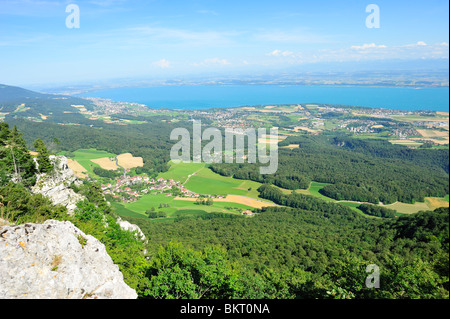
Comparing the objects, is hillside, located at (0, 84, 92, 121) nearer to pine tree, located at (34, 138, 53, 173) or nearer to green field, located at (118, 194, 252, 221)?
green field, located at (118, 194, 252, 221)

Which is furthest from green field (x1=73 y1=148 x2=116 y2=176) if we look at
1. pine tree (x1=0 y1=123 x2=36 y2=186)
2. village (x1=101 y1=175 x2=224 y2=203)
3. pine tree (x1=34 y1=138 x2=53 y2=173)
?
pine tree (x1=0 y1=123 x2=36 y2=186)

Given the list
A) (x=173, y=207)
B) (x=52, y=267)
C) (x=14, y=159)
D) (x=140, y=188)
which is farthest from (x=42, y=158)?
(x=140, y=188)

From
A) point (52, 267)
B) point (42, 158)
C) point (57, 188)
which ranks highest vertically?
point (42, 158)

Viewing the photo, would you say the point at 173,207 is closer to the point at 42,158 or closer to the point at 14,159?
the point at 42,158

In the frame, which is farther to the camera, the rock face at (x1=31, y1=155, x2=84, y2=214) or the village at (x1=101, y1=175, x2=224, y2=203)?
the village at (x1=101, y1=175, x2=224, y2=203)

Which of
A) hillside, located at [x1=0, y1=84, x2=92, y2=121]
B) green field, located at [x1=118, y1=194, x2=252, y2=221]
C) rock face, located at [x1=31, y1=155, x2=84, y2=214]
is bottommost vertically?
green field, located at [x1=118, y1=194, x2=252, y2=221]

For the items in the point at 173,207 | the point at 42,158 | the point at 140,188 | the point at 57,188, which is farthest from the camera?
the point at 140,188
